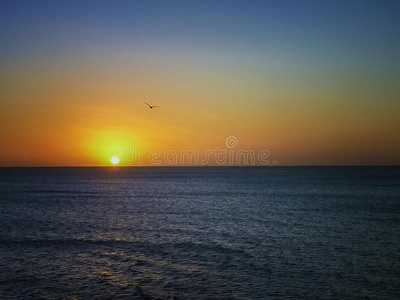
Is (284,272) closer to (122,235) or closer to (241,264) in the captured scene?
(241,264)

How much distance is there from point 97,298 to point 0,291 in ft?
15.7

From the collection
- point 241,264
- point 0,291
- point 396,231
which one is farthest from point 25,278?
point 396,231

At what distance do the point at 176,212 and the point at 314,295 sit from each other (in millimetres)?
33482

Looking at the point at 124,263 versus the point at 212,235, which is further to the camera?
the point at 212,235

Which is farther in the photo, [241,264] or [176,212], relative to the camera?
[176,212]

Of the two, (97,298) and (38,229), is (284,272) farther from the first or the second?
(38,229)

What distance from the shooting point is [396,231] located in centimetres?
3412

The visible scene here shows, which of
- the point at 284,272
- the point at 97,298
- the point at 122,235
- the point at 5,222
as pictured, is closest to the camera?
the point at 97,298

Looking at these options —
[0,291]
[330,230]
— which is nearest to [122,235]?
[0,291]

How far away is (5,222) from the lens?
3984 cm

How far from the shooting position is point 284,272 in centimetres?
2106

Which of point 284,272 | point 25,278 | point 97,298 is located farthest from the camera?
point 284,272

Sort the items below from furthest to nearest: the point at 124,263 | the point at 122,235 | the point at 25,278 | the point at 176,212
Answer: the point at 176,212
the point at 122,235
the point at 124,263
the point at 25,278

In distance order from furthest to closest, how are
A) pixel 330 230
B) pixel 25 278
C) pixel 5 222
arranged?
1. pixel 5 222
2. pixel 330 230
3. pixel 25 278
